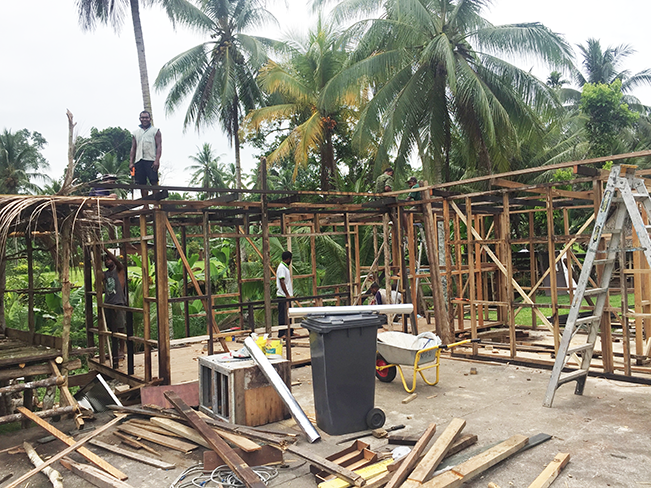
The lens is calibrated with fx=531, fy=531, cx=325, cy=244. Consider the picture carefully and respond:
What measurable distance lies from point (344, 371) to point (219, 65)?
20.0 m

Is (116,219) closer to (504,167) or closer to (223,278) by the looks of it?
(223,278)

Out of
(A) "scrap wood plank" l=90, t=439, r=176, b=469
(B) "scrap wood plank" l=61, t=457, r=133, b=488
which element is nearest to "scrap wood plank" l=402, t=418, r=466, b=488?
(A) "scrap wood plank" l=90, t=439, r=176, b=469

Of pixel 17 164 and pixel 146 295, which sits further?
pixel 17 164

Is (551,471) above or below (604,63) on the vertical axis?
below

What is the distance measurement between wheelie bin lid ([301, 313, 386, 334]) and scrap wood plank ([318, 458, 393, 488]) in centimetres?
151

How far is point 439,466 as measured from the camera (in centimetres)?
494

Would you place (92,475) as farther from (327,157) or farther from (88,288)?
(327,157)

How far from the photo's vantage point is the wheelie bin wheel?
19.9 feet

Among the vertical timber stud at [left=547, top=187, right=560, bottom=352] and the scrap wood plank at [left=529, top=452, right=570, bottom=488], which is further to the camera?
the vertical timber stud at [left=547, top=187, right=560, bottom=352]

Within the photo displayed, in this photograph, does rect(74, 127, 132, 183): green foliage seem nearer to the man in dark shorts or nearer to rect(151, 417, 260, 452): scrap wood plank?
the man in dark shorts

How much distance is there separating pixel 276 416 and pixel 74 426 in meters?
2.66

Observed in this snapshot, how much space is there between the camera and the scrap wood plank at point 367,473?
450 centimetres

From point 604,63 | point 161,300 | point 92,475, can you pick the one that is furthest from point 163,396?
point 604,63

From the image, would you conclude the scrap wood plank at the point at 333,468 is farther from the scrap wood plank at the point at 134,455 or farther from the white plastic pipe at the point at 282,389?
the scrap wood plank at the point at 134,455
